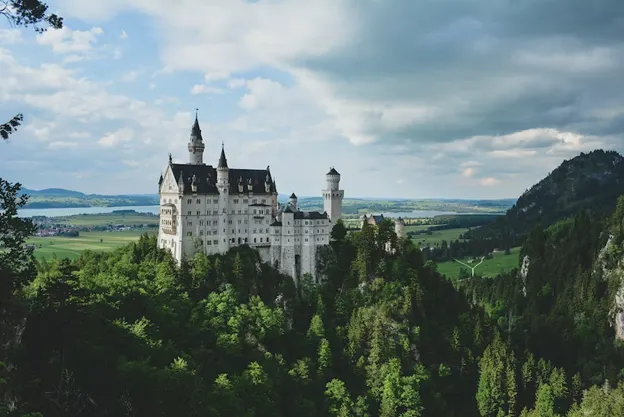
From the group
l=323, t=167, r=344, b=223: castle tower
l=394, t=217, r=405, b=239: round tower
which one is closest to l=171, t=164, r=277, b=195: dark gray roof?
l=323, t=167, r=344, b=223: castle tower

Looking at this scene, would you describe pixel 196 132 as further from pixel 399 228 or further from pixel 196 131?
pixel 399 228

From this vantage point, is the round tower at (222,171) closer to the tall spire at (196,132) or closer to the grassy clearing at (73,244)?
the tall spire at (196,132)

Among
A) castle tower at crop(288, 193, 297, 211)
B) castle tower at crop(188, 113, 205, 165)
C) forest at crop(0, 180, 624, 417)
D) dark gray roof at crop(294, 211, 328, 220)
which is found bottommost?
forest at crop(0, 180, 624, 417)

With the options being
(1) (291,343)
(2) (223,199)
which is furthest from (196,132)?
(1) (291,343)

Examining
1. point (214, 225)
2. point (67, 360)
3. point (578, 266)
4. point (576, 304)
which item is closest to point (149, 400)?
point (67, 360)

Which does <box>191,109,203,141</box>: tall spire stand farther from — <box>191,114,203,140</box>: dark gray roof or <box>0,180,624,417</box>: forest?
<box>0,180,624,417</box>: forest

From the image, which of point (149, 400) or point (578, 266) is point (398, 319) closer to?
point (149, 400)
